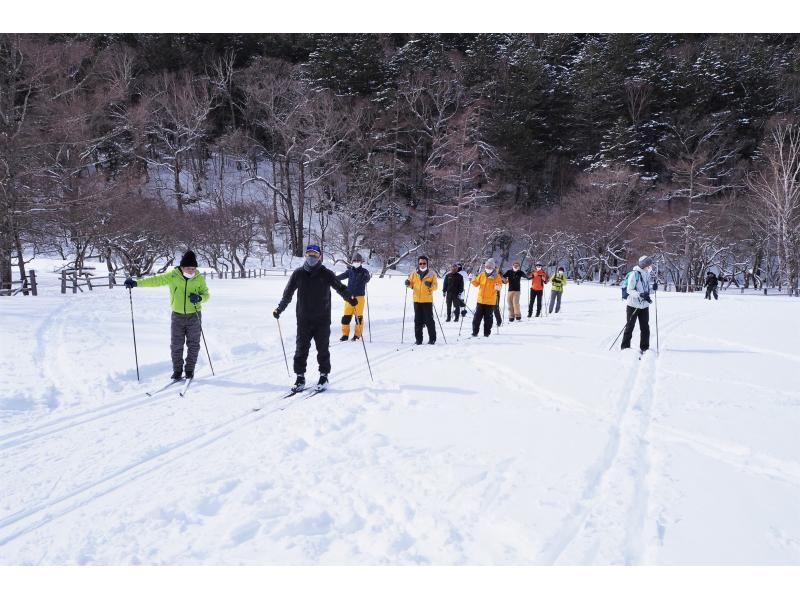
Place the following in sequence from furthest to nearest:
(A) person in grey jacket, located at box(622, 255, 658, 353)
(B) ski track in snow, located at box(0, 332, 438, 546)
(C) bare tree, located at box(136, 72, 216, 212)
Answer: (C) bare tree, located at box(136, 72, 216, 212), (A) person in grey jacket, located at box(622, 255, 658, 353), (B) ski track in snow, located at box(0, 332, 438, 546)

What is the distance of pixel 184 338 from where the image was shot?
6.06 metres

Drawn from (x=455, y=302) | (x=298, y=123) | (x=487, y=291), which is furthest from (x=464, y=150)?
(x=487, y=291)

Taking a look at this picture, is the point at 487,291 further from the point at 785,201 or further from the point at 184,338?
the point at 785,201

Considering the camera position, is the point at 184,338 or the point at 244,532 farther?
the point at 184,338

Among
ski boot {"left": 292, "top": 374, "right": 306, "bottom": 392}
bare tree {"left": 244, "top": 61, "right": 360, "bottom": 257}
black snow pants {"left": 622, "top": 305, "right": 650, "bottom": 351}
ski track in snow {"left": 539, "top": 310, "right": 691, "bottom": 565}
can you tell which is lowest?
ski track in snow {"left": 539, "top": 310, "right": 691, "bottom": 565}

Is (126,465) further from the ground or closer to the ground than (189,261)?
closer to the ground

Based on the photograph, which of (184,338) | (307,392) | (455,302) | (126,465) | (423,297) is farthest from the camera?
(455,302)

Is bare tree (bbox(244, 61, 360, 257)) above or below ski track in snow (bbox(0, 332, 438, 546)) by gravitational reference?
above

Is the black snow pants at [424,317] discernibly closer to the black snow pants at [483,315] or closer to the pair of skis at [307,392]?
the black snow pants at [483,315]

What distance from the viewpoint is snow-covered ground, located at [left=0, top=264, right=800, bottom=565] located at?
8.27 ft

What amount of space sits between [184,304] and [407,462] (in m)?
4.03

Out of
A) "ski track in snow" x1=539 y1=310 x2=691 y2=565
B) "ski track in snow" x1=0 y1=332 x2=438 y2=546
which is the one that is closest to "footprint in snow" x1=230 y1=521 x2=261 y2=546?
"ski track in snow" x1=0 y1=332 x2=438 y2=546

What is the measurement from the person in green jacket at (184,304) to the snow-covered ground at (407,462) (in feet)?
1.31

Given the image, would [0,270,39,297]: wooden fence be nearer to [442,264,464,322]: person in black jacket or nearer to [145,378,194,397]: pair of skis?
[145,378,194,397]: pair of skis
